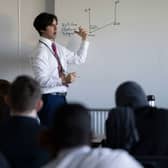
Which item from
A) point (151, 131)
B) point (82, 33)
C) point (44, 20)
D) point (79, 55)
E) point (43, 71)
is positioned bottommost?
point (151, 131)

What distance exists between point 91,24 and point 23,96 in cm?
246

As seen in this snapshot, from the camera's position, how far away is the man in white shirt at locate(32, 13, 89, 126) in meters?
4.43

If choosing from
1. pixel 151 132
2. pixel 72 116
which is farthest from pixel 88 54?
pixel 72 116

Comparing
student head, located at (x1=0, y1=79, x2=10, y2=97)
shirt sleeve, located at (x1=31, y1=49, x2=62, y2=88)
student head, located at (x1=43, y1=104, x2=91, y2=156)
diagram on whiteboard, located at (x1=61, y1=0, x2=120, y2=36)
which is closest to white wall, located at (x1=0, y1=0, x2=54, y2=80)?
diagram on whiteboard, located at (x1=61, y1=0, x2=120, y2=36)

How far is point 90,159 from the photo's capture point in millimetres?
1710

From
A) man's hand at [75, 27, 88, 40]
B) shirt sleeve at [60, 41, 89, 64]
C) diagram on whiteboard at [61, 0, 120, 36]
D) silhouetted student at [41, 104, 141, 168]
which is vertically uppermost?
diagram on whiteboard at [61, 0, 120, 36]

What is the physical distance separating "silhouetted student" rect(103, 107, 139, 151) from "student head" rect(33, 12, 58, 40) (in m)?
1.91

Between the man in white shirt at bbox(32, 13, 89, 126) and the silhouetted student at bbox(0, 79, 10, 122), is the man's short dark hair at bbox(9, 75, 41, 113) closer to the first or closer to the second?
the silhouetted student at bbox(0, 79, 10, 122)

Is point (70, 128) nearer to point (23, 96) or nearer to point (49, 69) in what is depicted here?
point (23, 96)

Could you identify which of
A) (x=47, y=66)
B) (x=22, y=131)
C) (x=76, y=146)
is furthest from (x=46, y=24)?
(x=76, y=146)

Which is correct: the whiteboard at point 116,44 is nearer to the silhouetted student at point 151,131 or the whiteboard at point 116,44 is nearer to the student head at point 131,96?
the student head at point 131,96

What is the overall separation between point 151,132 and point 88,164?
1205 mm

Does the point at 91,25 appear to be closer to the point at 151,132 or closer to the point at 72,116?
the point at 151,132

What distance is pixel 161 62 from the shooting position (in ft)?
16.2
